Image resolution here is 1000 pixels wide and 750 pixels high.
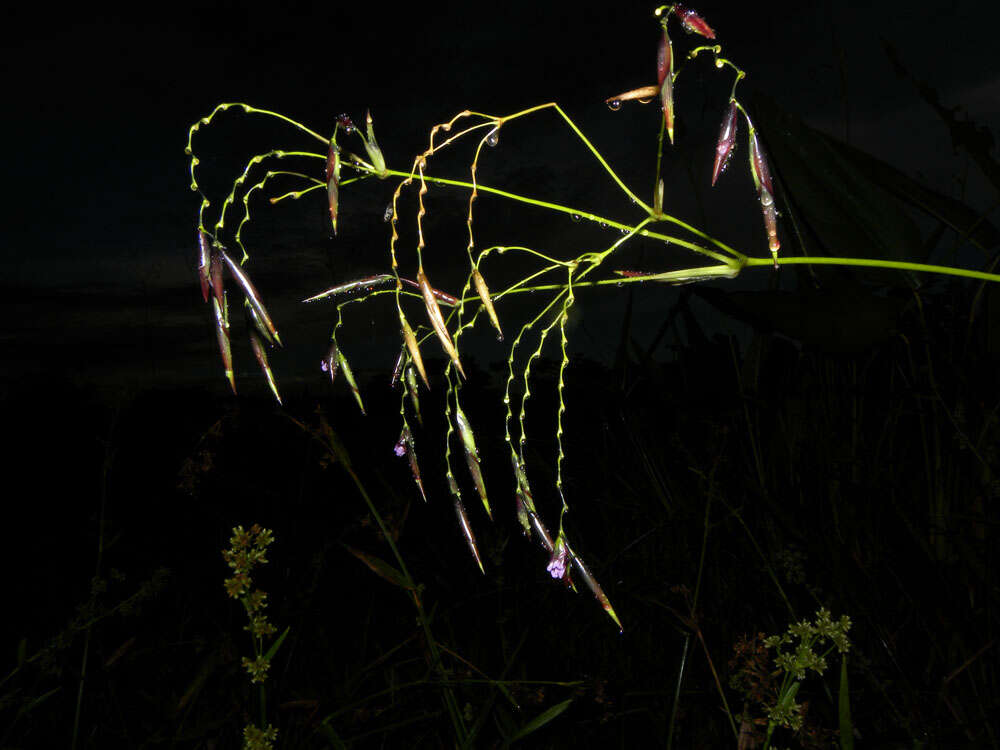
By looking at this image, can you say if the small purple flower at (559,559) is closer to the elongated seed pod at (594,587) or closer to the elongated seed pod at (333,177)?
the elongated seed pod at (594,587)

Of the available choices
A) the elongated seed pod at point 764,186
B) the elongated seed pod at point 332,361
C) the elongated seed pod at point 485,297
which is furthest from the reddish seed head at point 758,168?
the elongated seed pod at point 332,361

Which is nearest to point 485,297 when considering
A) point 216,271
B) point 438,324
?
point 438,324

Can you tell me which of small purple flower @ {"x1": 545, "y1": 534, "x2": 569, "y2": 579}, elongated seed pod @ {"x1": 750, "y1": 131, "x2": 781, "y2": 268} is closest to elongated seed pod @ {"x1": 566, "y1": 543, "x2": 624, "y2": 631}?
small purple flower @ {"x1": 545, "y1": 534, "x2": 569, "y2": 579}

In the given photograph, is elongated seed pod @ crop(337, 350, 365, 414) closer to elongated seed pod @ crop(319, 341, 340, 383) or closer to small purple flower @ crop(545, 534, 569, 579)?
elongated seed pod @ crop(319, 341, 340, 383)

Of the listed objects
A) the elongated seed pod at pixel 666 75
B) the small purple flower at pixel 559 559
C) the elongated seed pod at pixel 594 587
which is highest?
the elongated seed pod at pixel 666 75

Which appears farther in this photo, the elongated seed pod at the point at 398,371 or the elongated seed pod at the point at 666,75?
the elongated seed pod at the point at 398,371

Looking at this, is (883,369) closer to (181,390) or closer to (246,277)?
(246,277)

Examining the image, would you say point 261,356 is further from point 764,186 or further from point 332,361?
point 764,186
